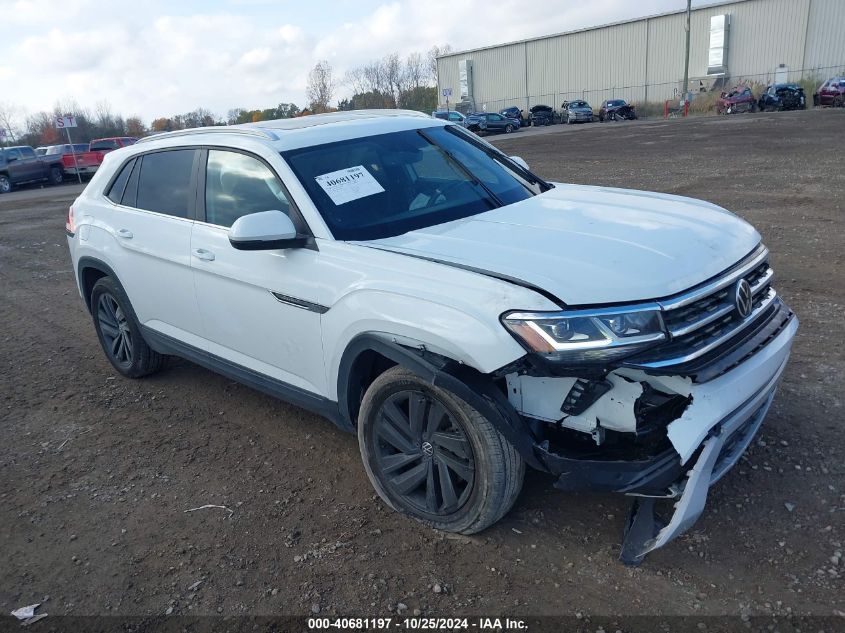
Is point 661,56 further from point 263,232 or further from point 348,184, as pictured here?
point 263,232

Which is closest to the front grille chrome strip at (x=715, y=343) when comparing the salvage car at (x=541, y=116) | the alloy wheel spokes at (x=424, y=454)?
the alloy wheel spokes at (x=424, y=454)

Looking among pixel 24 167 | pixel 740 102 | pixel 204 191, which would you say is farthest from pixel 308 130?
pixel 740 102

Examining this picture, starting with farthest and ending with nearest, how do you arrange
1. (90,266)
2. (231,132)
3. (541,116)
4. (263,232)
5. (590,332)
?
(541,116) → (90,266) → (231,132) → (263,232) → (590,332)

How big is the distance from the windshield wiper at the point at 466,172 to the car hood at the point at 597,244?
0.18 metres

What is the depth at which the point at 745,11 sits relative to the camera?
5119 cm

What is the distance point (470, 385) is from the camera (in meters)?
2.72

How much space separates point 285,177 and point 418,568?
2.06 metres

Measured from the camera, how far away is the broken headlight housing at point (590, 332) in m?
2.52

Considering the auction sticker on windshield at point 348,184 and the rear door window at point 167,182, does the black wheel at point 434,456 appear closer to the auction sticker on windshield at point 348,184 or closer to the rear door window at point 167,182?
the auction sticker on windshield at point 348,184

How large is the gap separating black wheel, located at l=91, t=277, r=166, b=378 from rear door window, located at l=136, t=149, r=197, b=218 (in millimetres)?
762

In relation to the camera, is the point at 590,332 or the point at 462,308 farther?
the point at 462,308

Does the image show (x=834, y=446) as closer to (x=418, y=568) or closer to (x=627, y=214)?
(x=627, y=214)

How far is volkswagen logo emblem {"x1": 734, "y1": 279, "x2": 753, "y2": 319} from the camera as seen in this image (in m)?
2.84

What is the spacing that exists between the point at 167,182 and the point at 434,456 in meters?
2.71
